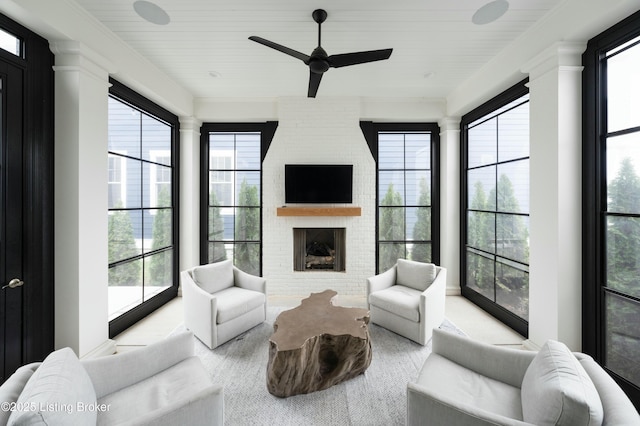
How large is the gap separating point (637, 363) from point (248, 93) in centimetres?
459

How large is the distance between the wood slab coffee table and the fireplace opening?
6.20 feet

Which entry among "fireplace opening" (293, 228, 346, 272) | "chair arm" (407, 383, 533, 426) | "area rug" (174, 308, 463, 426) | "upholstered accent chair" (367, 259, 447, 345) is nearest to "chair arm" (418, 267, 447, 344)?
"upholstered accent chair" (367, 259, 447, 345)

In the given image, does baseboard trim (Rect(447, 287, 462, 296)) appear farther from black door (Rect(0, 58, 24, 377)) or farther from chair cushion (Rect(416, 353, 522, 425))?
black door (Rect(0, 58, 24, 377))

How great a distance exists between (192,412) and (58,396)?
491mm

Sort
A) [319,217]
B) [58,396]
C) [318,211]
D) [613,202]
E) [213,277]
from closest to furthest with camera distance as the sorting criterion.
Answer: [58,396]
[613,202]
[213,277]
[318,211]
[319,217]

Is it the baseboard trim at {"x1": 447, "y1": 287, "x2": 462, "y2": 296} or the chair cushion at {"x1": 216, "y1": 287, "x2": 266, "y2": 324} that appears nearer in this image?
the chair cushion at {"x1": 216, "y1": 287, "x2": 266, "y2": 324}

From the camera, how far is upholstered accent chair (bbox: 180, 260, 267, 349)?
2.57 metres

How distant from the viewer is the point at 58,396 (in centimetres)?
101

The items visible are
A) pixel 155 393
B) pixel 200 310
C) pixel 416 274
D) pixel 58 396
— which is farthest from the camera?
pixel 416 274

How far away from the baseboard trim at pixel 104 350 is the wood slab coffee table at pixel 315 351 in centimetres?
163

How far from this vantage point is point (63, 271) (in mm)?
2242

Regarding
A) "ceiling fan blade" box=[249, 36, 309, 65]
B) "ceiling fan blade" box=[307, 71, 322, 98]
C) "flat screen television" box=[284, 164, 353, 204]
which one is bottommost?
"flat screen television" box=[284, 164, 353, 204]

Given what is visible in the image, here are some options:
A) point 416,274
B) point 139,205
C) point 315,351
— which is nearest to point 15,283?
point 139,205

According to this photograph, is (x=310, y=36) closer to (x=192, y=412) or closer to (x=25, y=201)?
(x=25, y=201)
